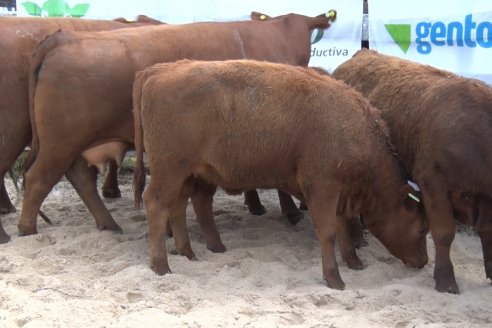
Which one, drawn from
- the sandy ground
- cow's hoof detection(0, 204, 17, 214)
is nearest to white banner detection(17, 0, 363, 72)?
the sandy ground

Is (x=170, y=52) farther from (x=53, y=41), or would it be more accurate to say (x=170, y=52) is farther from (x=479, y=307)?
Answer: (x=479, y=307)

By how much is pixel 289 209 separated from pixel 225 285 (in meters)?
1.81

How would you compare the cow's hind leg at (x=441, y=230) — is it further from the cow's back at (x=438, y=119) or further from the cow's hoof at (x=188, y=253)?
the cow's hoof at (x=188, y=253)

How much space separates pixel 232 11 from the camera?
26.8ft

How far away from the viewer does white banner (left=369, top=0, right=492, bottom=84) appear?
7090mm

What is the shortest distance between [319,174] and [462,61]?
111 inches

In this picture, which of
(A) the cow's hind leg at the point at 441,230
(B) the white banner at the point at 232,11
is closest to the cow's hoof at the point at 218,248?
(A) the cow's hind leg at the point at 441,230

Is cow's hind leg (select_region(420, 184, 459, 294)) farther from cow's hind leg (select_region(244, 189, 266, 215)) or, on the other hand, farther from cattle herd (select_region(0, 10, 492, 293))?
cow's hind leg (select_region(244, 189, 266, 215))

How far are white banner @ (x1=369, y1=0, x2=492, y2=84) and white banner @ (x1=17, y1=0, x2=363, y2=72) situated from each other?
0.89 ft

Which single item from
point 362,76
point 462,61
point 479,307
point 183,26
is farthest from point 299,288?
point 462,61

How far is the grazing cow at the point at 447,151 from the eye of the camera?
4996 mm

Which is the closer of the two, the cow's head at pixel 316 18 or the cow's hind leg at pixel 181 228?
the cow's hind leg at pixel 181 228

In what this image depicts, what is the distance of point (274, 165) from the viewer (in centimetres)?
510

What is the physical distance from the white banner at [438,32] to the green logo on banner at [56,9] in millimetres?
3067
